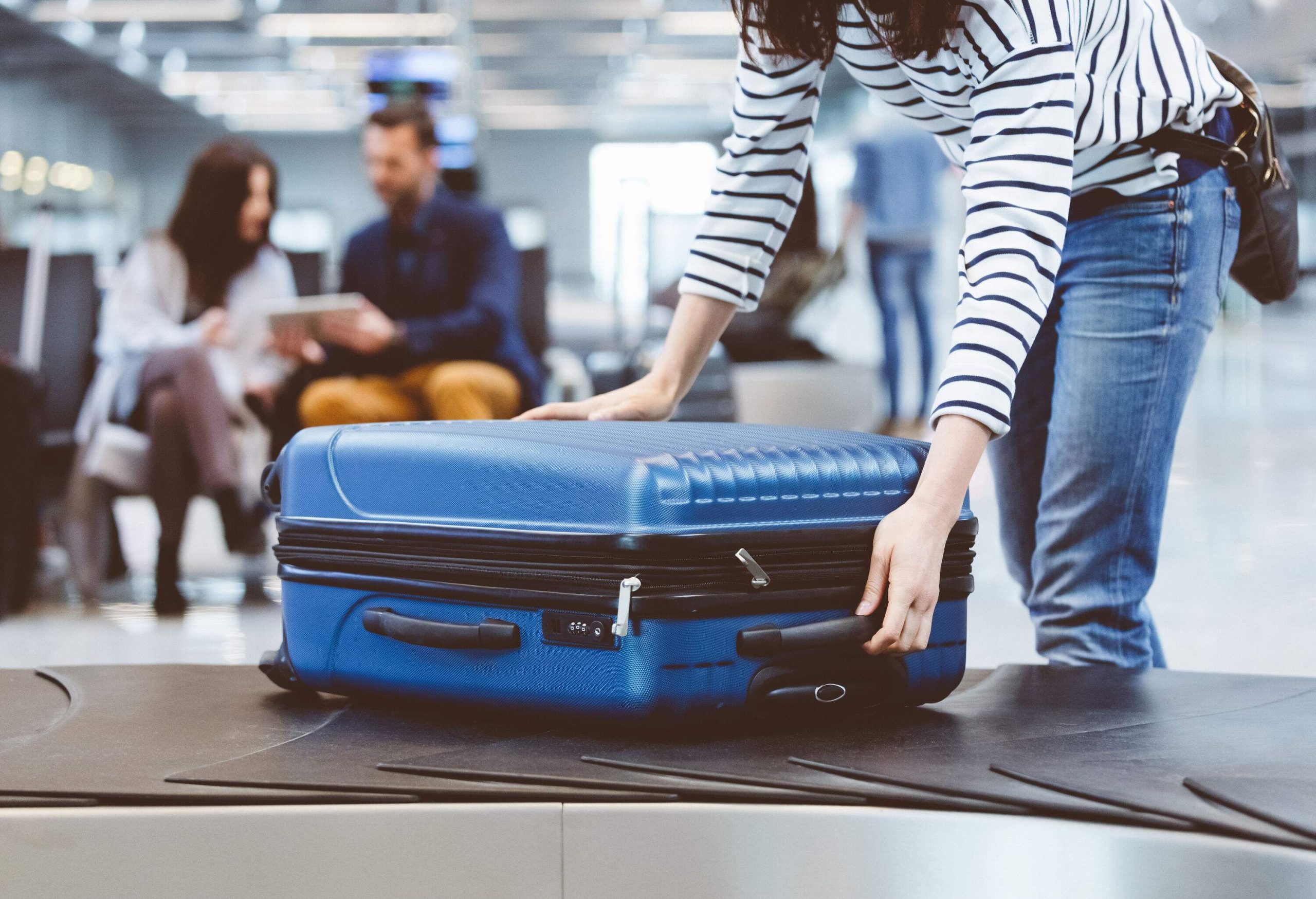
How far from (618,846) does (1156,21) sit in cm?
90

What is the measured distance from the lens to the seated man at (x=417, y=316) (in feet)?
9.71

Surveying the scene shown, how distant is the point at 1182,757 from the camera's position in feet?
2.89

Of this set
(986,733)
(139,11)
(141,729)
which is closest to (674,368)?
(986,733)

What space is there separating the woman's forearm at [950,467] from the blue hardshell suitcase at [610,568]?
50mm

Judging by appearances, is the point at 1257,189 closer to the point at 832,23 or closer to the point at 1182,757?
the point at 832,23

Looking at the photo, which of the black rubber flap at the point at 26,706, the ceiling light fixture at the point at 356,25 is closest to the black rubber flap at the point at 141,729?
the black rubber flap at the point at 26,706

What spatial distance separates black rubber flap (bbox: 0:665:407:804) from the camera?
81 centimetres

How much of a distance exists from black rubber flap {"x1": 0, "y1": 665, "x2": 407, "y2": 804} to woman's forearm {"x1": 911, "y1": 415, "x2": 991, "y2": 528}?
43 cm

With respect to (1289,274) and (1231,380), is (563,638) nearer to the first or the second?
(1289,274)

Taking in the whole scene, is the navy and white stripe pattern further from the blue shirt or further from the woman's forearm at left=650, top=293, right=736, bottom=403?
the blue shirt

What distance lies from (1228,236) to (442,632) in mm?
853

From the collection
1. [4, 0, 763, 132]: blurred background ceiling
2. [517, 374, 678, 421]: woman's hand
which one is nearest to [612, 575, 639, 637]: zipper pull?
[517, 374, 678, 421]: woman's hand

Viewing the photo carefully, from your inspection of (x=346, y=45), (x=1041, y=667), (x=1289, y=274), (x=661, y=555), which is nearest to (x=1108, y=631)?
(x=1041, y=667)

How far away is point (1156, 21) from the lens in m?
1.16
